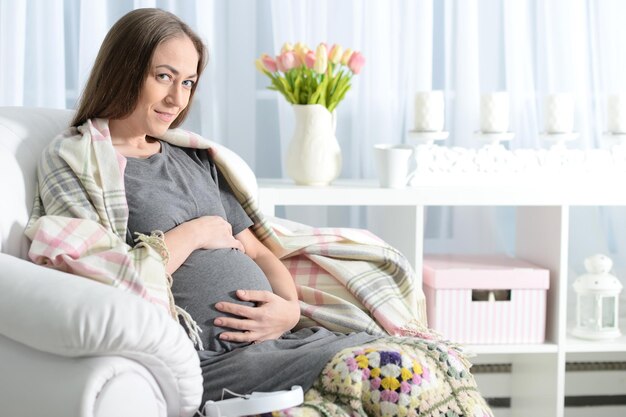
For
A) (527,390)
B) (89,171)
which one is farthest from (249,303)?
(527,390)

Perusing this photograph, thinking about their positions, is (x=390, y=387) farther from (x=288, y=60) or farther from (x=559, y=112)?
(x=559, y=112)

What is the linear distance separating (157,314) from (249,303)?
405 mm

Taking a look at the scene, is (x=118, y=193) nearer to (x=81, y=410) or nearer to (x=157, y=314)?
(x=157, y=314)

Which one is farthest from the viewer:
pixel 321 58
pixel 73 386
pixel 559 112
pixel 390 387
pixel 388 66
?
pixel 388 66

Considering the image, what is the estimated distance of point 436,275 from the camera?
2.44m

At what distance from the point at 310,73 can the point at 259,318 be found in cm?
91

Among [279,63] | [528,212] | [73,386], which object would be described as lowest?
[73,386]

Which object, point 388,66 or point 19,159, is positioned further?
point 388,66

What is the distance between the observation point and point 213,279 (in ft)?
5.56

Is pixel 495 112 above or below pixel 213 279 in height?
above

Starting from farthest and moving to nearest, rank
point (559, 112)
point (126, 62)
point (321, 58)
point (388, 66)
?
point (388, 66) < point (559, 112) < point (321, 58) < point (126, 62)

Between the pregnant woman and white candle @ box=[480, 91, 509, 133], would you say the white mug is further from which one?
the pregnant woman

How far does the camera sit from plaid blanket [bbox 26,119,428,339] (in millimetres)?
1518

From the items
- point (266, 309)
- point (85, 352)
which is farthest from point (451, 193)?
point (85, 352)
